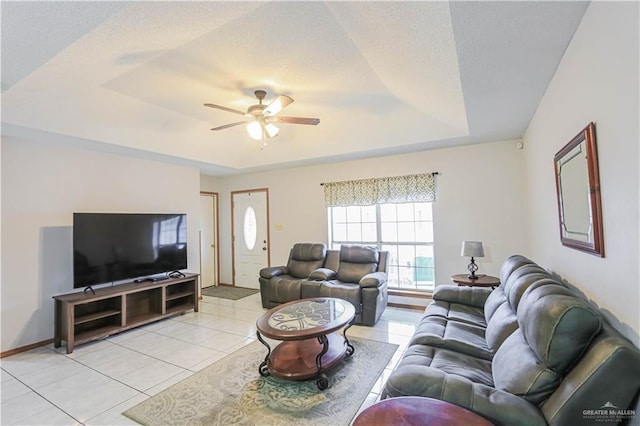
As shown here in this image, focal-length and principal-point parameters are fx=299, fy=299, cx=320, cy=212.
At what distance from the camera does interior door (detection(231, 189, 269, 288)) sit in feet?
19.7

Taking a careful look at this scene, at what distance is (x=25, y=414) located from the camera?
87.4 inches

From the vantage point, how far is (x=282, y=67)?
2.71 m

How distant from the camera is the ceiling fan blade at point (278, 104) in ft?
9.10

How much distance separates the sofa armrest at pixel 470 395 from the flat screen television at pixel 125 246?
3.77 meters

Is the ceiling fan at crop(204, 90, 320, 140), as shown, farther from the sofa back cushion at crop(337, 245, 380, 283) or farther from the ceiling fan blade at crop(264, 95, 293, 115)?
the sofa back cushion at crop(337, 245, 380, 283)

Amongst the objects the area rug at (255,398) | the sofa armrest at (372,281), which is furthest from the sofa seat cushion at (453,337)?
the sofa armrest at (372,281)

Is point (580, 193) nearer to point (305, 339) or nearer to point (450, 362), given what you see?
point (450, 362)

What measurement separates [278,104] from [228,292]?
423 cm

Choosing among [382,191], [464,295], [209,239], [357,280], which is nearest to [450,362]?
[464,295]

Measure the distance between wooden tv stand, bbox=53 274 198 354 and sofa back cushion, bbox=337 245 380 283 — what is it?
234 cm

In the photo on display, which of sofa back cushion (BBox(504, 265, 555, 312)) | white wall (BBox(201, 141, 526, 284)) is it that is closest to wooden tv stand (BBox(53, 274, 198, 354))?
white wall (BBox(201, 141, 526, 284))

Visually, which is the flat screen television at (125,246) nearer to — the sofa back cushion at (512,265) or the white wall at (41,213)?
the white wall at (41,213)

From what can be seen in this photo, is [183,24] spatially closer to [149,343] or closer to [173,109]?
[173,109]

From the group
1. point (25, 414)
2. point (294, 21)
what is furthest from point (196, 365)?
point (294, 21)
